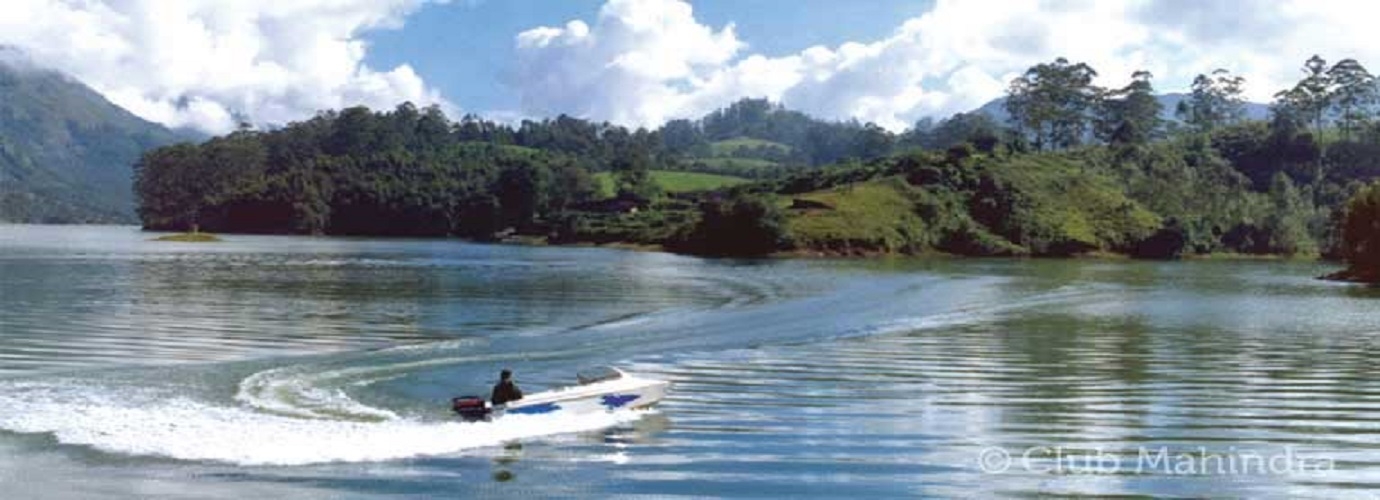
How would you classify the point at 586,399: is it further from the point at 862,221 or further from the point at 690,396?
the point at 862,221

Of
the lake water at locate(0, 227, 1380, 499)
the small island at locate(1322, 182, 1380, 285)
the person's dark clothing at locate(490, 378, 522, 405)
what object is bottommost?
the lake water at locate(0, 227, 1380, 499)

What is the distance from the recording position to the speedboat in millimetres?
24656

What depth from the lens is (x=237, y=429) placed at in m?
23.4

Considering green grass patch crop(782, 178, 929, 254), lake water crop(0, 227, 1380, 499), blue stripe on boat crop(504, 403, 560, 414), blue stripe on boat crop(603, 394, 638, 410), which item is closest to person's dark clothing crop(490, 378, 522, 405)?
blue stripe on boat crop(504, 403, 560, 414)

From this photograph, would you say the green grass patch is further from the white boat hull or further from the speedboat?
the white boat hull

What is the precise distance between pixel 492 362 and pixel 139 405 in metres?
11.5

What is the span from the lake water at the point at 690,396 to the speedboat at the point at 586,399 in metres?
0.37

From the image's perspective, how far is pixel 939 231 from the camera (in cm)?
16312

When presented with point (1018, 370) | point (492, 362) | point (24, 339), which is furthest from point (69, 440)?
point (1018, 370)

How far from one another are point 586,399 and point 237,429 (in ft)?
23.6

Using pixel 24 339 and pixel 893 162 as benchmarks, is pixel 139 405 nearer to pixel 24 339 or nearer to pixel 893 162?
pixel 24 339

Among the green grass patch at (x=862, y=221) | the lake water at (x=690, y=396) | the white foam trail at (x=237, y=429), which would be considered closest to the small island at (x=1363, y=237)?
the lake water at (x=690, y=396)

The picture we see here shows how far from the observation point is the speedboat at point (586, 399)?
2466cm

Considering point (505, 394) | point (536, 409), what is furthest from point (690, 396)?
point (505, 394)
